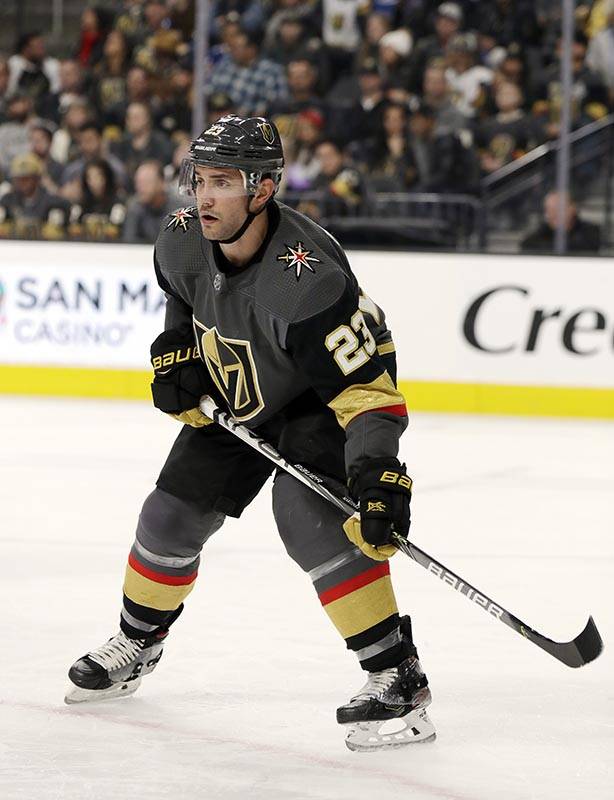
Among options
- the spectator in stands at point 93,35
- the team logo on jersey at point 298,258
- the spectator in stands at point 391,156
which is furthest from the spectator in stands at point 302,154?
the team logo on jersey at point 298,258

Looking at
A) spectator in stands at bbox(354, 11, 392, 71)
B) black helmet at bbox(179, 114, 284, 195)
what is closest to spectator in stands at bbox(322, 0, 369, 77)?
spectator in stands at bbox(354, 11, 392, 71)

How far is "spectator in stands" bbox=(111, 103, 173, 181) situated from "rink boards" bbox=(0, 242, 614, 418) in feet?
3.36

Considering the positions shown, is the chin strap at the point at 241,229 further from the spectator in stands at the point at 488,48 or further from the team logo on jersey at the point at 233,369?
the spectator in stands at the point at 488,48

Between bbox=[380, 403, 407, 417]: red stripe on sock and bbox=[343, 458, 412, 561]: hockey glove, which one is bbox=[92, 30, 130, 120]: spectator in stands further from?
bbox=[343, 458, 412, 561]: hockey glove

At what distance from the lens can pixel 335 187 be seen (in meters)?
7.41

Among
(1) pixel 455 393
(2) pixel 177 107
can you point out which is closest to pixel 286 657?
(1) pixel 455 393

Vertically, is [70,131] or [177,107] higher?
[177,107]

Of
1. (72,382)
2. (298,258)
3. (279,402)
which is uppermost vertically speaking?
(298,258)

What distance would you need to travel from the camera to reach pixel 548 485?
16.9 ft

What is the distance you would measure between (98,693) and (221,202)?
945 mm

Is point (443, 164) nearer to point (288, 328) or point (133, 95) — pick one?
point (133, 95)

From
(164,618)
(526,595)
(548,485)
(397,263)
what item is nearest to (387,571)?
(164,618)

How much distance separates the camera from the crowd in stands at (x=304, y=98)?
7641 millimetres

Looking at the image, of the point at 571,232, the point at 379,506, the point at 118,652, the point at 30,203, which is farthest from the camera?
the point at 30,203
